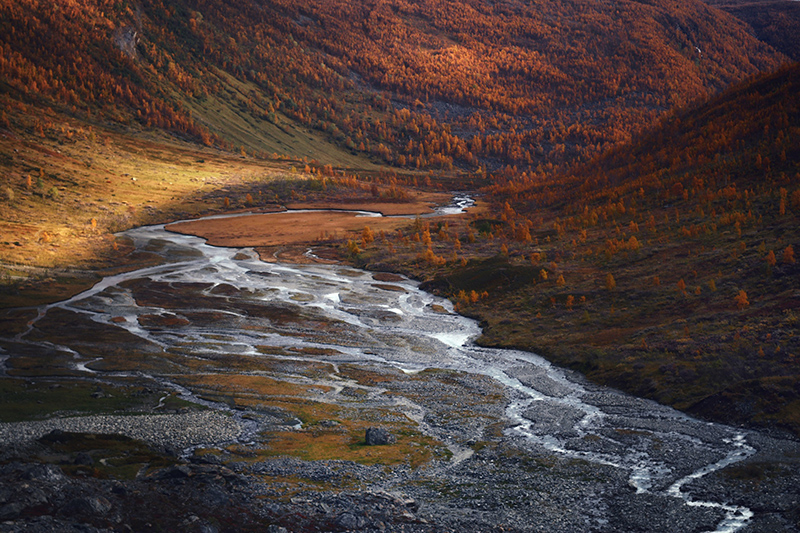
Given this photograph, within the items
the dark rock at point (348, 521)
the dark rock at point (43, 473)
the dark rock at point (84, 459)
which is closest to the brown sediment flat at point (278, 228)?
the dark rock at point (84, 459)

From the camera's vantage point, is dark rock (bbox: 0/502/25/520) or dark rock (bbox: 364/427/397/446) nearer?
dark rock (bbox: 0/502/25/520)

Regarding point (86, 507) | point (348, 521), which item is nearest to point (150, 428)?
point (86, 507)

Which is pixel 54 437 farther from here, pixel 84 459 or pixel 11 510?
pixel 11 510

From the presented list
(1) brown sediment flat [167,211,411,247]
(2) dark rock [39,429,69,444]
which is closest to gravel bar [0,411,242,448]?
(2) dark rock [39,429,69,444]

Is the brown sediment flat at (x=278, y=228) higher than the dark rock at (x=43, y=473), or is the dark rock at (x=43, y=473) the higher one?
the dark rock at (x=43, y=473)

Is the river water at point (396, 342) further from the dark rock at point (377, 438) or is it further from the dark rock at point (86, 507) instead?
the dark rock at point (86, 507)

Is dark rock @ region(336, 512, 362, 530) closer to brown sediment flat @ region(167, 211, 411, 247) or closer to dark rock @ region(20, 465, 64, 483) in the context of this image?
dark rock @ region(20, 465, 64, 483)
